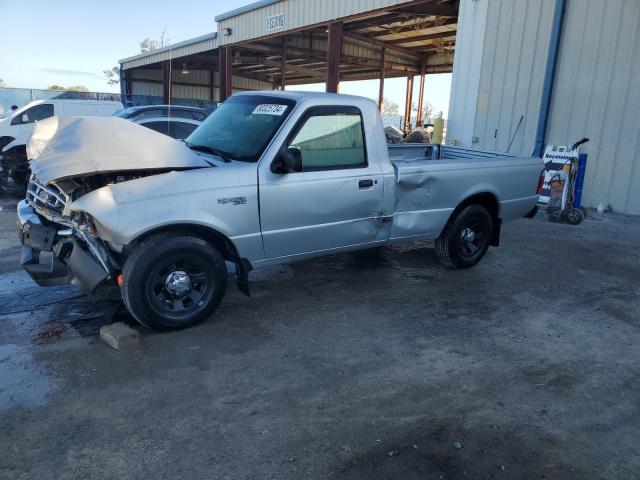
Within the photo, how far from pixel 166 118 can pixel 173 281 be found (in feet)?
24.5

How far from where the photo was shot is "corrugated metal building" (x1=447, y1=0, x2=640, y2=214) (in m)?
9.70

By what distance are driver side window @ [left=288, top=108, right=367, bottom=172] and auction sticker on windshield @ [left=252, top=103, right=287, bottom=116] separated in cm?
25

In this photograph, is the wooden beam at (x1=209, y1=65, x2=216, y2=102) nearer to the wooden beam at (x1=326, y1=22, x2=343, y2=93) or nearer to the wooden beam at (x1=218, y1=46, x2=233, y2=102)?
the wooden beam at (x1=218, y1=46, x2=233, y2=102)

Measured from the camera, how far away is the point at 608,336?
14.6ft

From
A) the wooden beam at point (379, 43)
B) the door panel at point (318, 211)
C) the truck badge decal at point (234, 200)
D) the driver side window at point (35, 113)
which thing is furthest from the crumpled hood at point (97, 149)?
the wooden beam at point (379, 43)

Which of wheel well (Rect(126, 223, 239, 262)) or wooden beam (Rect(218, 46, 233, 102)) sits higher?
wooden beam (Rect(218, 46, 233, 102))

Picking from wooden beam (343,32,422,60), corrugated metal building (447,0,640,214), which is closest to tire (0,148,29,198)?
corrugated metal building (447,0,640,214)

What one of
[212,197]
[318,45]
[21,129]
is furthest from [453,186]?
[318,45]

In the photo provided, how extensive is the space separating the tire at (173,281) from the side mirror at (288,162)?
2.87 ft

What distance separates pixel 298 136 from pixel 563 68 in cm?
845

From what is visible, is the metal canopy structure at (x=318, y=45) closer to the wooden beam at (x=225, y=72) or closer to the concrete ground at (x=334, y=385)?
the wooden beam at (x=225, y=72)

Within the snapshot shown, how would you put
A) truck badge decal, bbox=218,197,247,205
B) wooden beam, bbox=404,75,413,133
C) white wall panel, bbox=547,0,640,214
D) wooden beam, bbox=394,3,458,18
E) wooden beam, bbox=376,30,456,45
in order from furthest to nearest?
wooden beam, bbox=404,75,413,133 → wooden beam, bbox=376,30,456,45 → wooden beam, bbox=394,3,458,18 → white wall panel, bbox=547,0,640,214 → truck badge decal, bbox=218,197,247,205

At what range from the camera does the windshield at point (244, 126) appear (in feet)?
14.6

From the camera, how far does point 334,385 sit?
11.3ft
